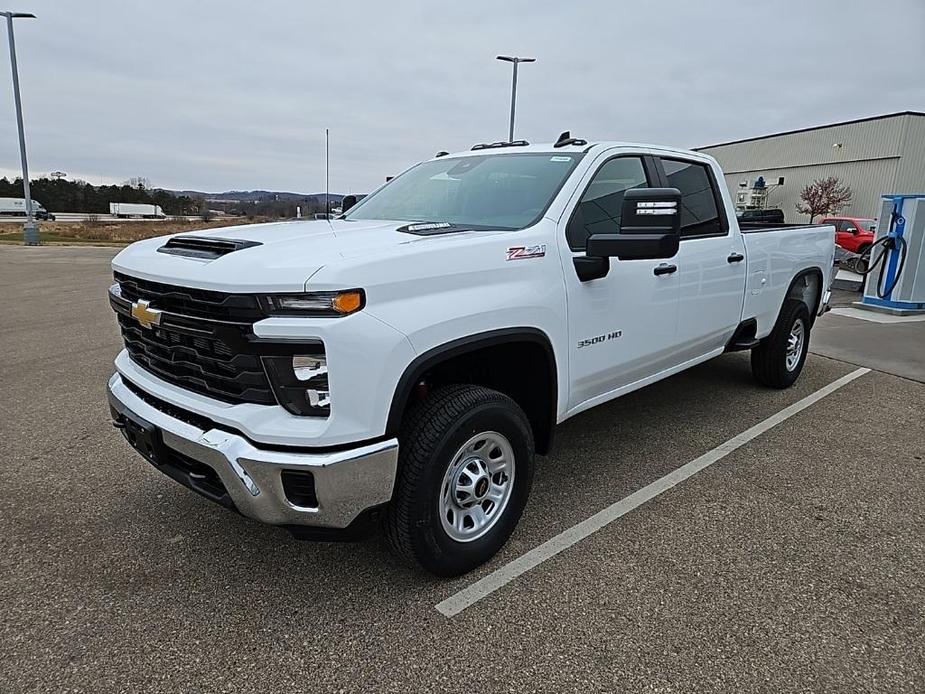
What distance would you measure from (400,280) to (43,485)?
9.06 feet

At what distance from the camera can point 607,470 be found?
4.01 meters

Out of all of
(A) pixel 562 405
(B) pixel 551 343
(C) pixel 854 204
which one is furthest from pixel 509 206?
(C) pixel 854 204

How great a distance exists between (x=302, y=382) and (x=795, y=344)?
16.2 feet

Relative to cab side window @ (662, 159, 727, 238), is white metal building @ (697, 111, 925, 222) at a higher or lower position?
higher

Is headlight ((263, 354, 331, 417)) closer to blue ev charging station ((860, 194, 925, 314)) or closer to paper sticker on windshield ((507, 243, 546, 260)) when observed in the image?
paper sticker on windshield ((507, 243, 546, 260))

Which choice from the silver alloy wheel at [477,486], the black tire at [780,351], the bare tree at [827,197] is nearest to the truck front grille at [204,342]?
the silver alloy wheel at [477,486]

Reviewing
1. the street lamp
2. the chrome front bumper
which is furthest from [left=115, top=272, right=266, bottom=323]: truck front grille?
the street lamp

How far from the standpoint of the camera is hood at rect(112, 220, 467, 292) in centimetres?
226

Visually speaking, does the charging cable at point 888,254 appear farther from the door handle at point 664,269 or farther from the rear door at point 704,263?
the door handle at point 664,269

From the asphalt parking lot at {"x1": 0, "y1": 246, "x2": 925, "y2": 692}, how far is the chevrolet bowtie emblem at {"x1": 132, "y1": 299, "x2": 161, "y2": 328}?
1127mm

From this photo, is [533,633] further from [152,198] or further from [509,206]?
[152,198]

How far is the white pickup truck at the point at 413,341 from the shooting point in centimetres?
227

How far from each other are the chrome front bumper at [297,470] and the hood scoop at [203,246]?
0.73 metres

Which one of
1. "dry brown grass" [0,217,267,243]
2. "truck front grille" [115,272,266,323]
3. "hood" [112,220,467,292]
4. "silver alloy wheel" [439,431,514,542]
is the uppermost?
"hood" [112,220,467,292]
